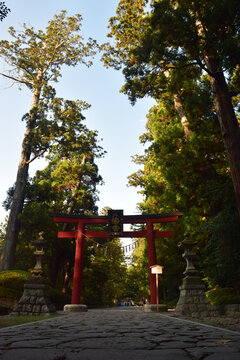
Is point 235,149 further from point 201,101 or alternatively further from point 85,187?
point 85,187

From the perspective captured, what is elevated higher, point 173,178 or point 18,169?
point 18,169

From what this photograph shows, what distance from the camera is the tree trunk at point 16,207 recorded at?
40.5 ft

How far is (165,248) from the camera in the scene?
1326cm

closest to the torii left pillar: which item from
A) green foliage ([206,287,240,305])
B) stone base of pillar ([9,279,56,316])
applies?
stone base of pillar ([9,279,56,316])

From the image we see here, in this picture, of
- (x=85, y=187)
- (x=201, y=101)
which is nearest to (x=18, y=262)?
(x=85, y=187)

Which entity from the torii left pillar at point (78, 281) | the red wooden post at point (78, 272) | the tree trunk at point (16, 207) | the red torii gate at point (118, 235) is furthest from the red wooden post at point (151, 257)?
the tree trunk at point (16, 207)

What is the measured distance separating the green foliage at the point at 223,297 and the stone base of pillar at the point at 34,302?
18.6 ft

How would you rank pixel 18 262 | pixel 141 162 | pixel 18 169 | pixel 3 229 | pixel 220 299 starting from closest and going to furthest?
pixel 220 299, pixel 18 169, pixel 18 262, pixel 141 162, pixel 3 229

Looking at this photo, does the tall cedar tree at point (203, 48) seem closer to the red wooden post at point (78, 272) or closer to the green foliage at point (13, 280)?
the red wooden post at point (78, 272)

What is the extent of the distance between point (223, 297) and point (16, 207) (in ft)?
36.6

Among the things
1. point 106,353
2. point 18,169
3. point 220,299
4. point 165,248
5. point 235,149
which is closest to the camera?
point 106,353

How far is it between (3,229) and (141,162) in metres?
16.3

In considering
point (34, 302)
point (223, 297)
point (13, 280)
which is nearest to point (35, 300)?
point (34, 302)

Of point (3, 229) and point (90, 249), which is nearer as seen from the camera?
point (90, 249)
